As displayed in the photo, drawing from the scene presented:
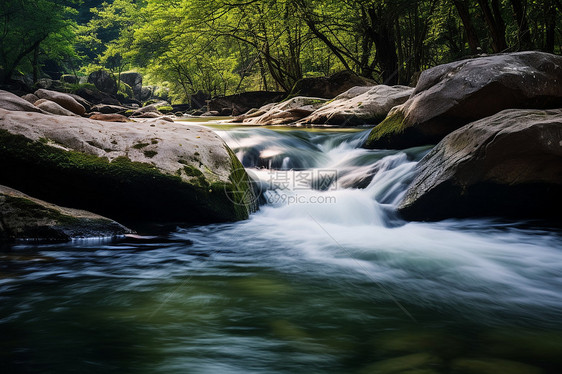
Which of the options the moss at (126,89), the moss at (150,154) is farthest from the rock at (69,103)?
the moss at (126,89)

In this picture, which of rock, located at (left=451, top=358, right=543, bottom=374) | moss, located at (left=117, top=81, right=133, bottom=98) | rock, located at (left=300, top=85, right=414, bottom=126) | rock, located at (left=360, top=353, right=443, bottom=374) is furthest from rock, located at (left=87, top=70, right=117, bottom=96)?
rock, located at (left=451, top=358, right=543, bottom=374)

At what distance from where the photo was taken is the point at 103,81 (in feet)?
134

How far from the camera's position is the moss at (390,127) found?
23.1 ft

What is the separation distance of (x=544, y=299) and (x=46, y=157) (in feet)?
15.2

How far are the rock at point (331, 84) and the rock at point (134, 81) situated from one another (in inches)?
1452

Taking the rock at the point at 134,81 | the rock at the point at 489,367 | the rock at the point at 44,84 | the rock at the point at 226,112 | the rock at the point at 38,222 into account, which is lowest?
the rock at the point at 489,367

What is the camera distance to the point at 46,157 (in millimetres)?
4301

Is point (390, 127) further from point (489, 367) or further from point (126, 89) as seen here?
point (126, 89)

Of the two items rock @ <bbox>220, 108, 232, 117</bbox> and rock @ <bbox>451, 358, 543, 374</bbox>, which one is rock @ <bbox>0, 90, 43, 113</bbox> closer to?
rock @ <bbox>451, 358, 543, 374</bbox>

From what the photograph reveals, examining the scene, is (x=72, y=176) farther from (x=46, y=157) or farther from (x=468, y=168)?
(x=468, y=168)

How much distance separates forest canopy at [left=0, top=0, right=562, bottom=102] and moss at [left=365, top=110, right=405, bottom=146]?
15.1ft

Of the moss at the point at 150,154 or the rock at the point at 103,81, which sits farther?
the rock at the point at 103,81

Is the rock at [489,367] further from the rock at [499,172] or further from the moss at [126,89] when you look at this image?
the moss at [126,89]

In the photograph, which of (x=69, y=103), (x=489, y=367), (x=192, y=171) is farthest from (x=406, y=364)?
(x=69, y=103)
